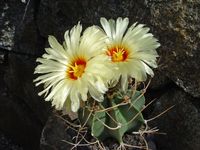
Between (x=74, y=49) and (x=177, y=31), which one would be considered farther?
(x=177, y=31)

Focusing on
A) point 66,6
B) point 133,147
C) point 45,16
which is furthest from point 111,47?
point 45,16

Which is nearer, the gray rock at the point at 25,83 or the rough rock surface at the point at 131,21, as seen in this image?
the rough rock surface at the point at 131,21

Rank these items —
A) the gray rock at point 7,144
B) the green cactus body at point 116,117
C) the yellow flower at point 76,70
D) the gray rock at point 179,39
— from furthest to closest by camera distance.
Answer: the gray rock at point 7,144
the gray rock at point 179,39
the green cactus body at point 116,117
the yellow flower at point 76,70

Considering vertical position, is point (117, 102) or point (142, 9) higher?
point (142, 9)

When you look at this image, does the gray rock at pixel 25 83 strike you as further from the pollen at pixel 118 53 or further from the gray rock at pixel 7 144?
the pollen at pixel 118 53

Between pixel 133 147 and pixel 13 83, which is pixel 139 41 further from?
pixel 13 83

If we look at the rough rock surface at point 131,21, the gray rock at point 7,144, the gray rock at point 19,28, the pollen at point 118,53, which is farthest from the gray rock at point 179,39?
the gray rock at point 7,144

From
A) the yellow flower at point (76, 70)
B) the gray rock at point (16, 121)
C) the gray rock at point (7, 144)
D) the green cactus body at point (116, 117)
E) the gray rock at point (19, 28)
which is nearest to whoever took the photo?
the yellow flower at point (76, 70)

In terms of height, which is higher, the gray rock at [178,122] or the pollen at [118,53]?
the pollen at [118,53]
